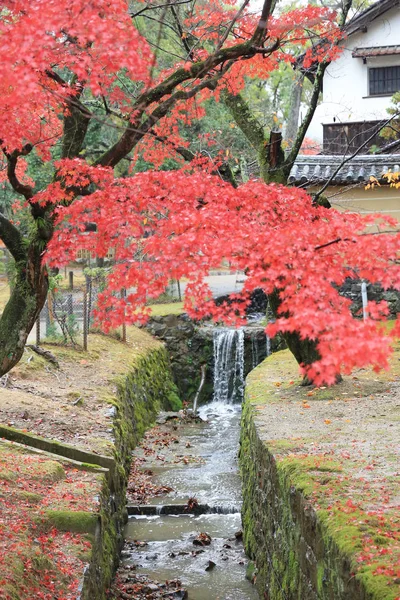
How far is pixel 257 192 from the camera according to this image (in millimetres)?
9688

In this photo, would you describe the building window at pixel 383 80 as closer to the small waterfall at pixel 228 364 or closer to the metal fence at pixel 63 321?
the small waterfall at pixel 228 364

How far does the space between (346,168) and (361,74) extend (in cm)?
842

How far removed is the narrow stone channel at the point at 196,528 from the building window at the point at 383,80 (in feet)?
55.0

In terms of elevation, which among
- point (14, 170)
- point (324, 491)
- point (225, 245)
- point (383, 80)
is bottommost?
point (324, 491)

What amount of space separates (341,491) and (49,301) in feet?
44.3

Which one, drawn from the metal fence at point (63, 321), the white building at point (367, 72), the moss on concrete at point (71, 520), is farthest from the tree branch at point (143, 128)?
the white building at point (367, 72)

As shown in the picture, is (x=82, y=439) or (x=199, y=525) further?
(x=199, y=525)

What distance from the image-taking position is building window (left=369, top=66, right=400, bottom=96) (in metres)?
27.5

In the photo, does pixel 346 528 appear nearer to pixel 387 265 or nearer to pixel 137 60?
pixel 387 265

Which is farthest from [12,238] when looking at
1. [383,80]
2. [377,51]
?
[383,80]

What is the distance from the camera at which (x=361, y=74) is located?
2766cm

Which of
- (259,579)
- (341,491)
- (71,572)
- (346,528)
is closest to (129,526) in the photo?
(259,579)

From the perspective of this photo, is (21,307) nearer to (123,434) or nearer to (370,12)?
(123,434)

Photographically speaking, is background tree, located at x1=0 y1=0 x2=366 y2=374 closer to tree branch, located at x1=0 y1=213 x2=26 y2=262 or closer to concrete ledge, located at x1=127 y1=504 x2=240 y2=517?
tree branch, located at x1=0 y1=213 x2=26 y2=262
